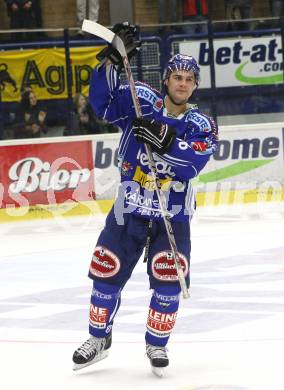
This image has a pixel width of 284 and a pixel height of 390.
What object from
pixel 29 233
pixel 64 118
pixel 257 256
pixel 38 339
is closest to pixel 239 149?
pixel 64 118

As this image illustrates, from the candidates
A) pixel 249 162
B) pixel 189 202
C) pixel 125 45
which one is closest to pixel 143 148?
pixel 189 202

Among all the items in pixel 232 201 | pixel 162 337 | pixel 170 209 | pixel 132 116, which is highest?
pixel 132 116

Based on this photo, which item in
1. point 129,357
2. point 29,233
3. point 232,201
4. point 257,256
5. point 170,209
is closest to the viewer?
point 170,209

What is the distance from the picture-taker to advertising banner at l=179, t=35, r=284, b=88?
15.0 metres

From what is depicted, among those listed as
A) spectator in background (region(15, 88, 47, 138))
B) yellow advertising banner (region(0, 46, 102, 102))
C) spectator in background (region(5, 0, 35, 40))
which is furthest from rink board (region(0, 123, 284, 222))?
spectator in background (region(5, 0, 35, 40))

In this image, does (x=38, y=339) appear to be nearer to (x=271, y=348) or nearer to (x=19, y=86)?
(x=271, y=348)

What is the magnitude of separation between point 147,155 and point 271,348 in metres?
1.30

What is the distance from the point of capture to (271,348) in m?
6.18

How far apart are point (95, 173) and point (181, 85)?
7.71m

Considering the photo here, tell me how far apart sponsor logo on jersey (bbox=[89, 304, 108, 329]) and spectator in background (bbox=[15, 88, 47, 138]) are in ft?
26.1

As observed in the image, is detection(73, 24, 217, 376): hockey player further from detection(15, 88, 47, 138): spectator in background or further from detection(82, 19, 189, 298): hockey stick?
detection(15, 88, 47, 138): spectator in background

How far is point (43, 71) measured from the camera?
14.0 metres

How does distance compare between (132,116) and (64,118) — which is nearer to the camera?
(132,116)

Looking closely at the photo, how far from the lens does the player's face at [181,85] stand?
5738 mm
